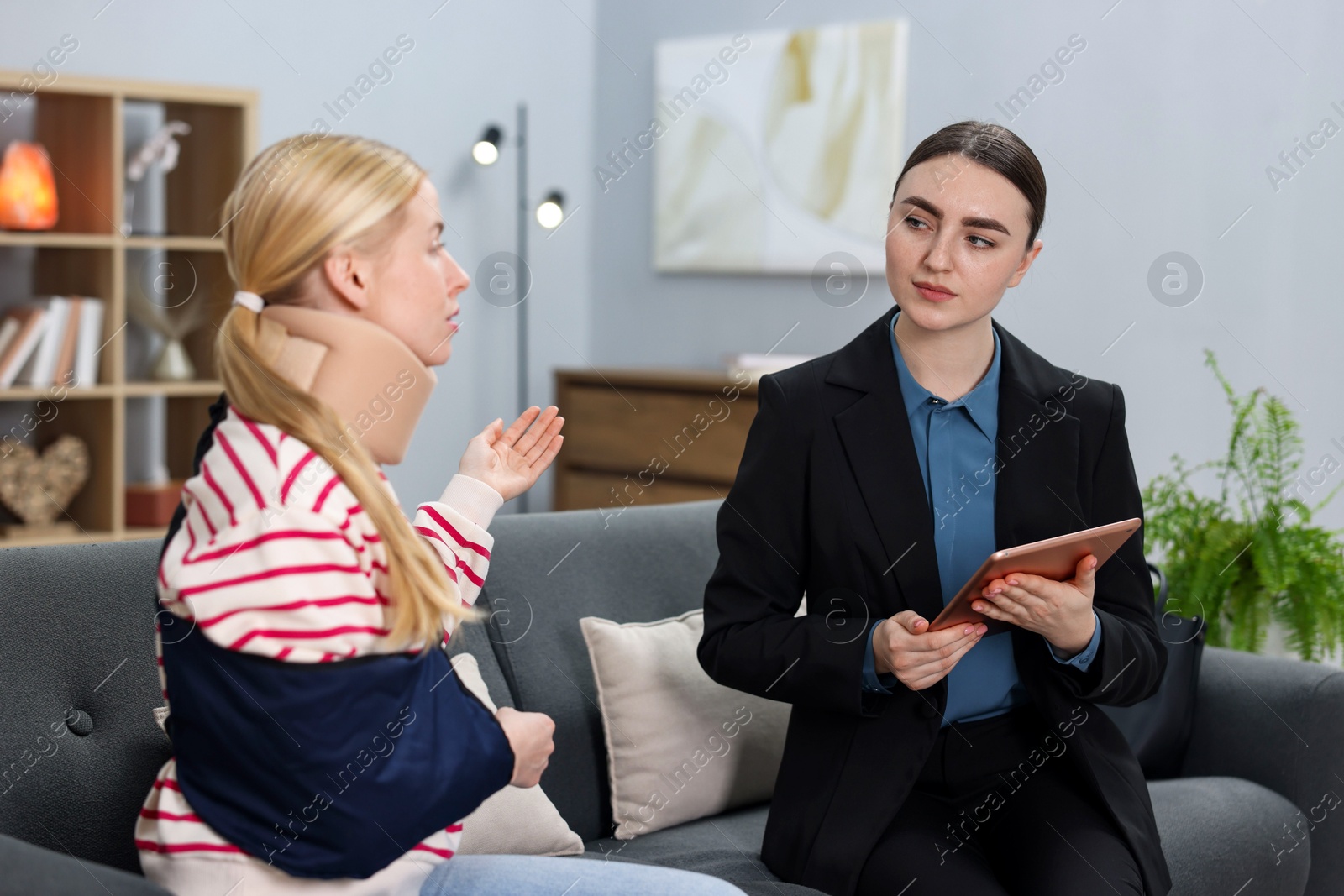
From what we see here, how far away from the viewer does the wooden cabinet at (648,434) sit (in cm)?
425

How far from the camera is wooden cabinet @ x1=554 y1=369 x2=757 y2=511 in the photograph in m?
4.25

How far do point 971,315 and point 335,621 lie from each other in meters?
0.95

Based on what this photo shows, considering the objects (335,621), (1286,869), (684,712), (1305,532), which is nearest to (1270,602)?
(1305,532)

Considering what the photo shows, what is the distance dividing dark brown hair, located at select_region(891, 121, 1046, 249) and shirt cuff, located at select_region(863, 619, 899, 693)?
0.56 m

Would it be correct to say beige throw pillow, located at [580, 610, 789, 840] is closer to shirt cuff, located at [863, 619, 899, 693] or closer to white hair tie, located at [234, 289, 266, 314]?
shirt cuff, located at [863, 619, 899, 693]

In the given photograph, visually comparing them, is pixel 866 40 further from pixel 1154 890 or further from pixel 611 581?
pixel 1154 890

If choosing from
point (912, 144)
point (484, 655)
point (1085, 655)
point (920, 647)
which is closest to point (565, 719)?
point (484, 655)

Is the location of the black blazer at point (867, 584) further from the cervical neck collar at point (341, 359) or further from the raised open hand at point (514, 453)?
the cervical neck collar at point (341, 359)

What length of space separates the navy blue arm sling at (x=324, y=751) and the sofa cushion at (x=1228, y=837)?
4.20ft

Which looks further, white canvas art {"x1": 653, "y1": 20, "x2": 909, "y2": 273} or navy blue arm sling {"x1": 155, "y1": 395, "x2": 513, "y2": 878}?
white canvas art {"x1": 653, "y1": 20, "x2": 909, "y2": 273}

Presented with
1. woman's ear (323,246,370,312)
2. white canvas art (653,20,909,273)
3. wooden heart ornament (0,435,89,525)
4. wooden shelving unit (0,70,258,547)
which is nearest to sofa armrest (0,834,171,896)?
woman's ear (323,246,370,312)

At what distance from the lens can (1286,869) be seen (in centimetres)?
214

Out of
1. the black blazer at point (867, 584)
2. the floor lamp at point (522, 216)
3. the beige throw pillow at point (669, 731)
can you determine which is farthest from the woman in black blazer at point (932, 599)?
the floor lamp at point (522, 216)

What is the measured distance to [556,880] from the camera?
1132 millimetres
